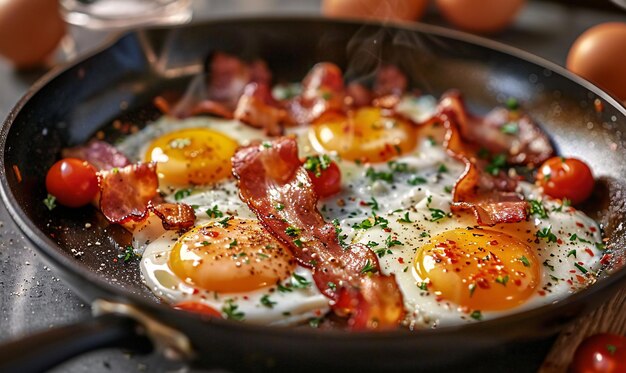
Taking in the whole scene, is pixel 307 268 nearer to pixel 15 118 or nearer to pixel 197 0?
pixel 15 118

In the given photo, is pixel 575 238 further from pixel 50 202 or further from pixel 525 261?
pixel 50 202

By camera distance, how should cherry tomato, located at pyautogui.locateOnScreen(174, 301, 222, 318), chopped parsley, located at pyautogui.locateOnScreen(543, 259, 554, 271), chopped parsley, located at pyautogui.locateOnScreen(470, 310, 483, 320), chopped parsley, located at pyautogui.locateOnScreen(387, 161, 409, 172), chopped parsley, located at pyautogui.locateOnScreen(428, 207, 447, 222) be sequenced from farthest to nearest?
chopped parsley, located at pyautogui.locateOnScreen(387, 161, 409, 172)
chopped parsley, located at pyautogui.locateOnScreen(428, 207, 447, 222)
chopped parsley, located at pyautogui.locateOnScreen(543, 259, 554, 271)
chopped parsley, located at pyautogui.locateOnScreen(470, 310, 483, 320)
cherry tomato, located at pyautogui.locateOnScreen(174, 301, 222, 318)

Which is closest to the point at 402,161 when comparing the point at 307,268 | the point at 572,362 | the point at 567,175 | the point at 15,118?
the point at 567,175

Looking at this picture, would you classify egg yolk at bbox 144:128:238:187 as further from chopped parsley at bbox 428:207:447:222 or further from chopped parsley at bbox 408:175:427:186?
chopped parsley at bbox 428:207:447:222

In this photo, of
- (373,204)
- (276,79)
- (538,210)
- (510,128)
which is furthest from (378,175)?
(276,79)

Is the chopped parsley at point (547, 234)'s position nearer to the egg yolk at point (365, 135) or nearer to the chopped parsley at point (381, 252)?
the chopped parsley at point (381, 252)

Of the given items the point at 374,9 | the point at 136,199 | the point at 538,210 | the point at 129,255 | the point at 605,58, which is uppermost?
the point at 605,58

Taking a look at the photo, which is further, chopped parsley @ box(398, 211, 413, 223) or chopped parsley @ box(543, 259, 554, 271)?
chopped parsley @ box(398, 211, 413, 223)

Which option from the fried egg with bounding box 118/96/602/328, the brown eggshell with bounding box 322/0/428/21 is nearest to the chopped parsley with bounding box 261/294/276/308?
the fried egg with bounding box 118/96/602/328

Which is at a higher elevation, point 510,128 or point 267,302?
point 510,128
